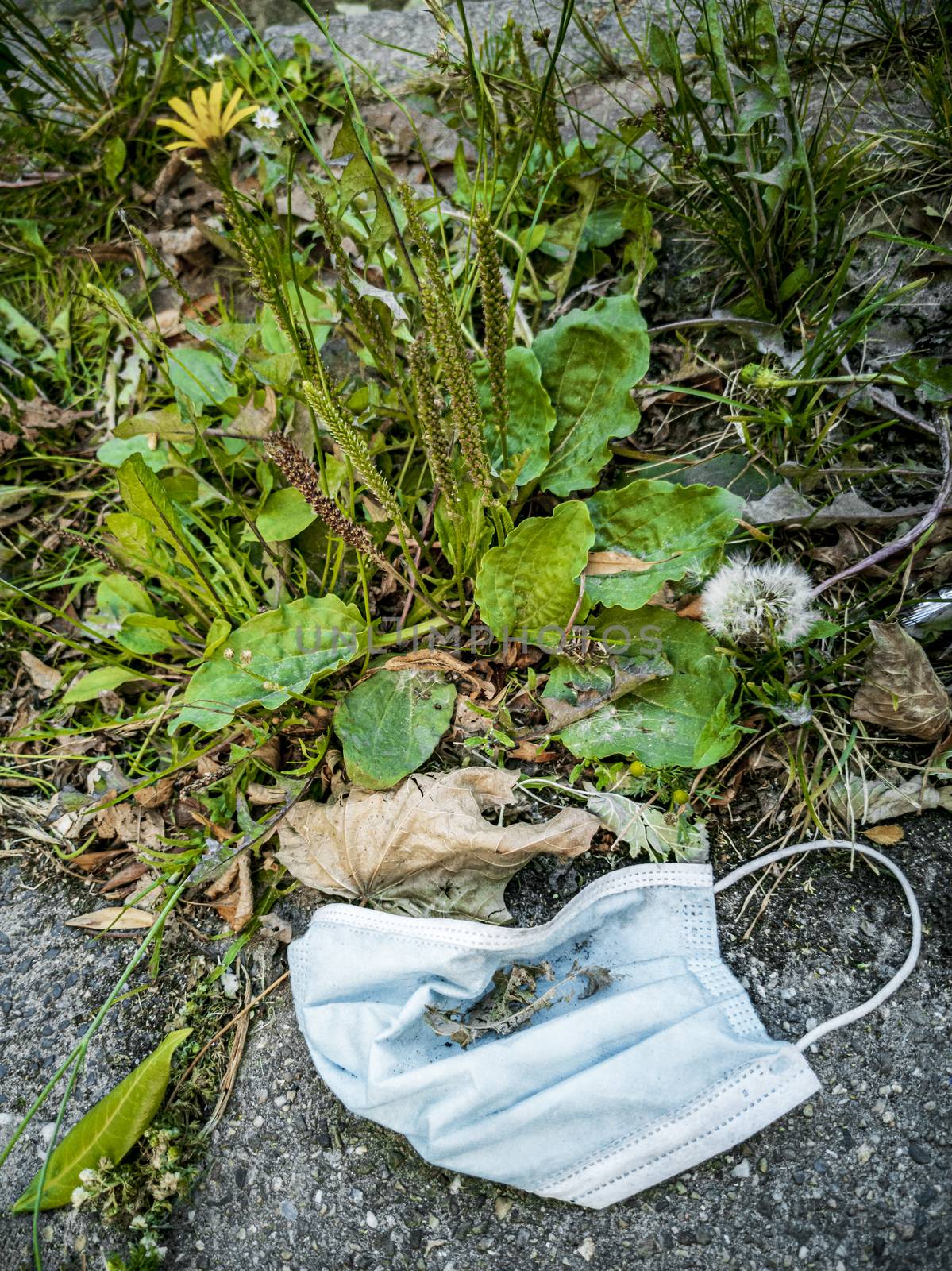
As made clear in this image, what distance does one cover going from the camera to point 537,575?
5.75 feet

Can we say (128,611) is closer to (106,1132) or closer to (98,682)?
(98,682)

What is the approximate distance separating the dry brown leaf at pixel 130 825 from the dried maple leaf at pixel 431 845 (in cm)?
36

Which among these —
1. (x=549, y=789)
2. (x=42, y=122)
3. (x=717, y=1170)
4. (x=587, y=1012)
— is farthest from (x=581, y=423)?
(x=42, y=122)

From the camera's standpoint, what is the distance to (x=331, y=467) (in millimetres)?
1935

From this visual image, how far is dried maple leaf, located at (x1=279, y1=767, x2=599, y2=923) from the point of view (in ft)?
5.32

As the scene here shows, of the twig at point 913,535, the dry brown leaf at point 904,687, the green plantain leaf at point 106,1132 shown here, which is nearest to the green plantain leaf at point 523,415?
the twig at point 913,535

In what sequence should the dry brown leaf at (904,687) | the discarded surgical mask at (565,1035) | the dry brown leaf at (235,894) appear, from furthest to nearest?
1. the dry brown leaf at (235,894)
2. the dry brown leaf at (904,687)
3. the discarded surgical mask at (565,1035)

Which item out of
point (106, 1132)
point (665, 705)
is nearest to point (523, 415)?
point (665, 705)

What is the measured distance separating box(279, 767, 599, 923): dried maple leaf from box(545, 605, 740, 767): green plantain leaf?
165mm

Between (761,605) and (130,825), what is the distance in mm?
1444

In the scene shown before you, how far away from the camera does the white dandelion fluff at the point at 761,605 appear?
1.65 m

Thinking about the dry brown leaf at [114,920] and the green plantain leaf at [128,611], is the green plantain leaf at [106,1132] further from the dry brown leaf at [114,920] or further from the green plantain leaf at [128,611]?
the green plantain leaf at [128,611]

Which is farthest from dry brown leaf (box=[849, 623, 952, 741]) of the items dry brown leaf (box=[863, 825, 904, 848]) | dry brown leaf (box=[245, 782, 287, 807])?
dry brown leaf (box=[245, 782, 287, 807])

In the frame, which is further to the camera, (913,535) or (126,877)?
(126,877)
